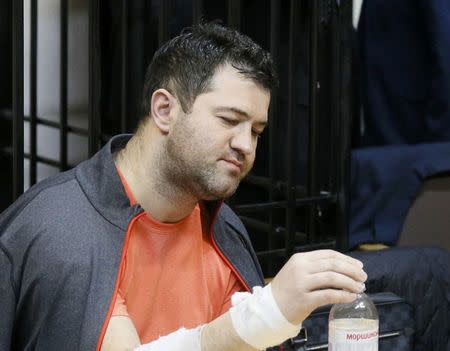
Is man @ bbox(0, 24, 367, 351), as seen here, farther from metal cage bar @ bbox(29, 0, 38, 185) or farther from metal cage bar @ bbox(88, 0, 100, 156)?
metal cage bar @ bbox(29, 0, 38, 185)

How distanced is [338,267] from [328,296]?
47mm

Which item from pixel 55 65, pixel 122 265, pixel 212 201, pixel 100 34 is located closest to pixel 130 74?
pixel 100 34

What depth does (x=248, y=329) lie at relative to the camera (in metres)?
1.59

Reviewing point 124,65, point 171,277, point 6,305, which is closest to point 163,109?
point 171,277

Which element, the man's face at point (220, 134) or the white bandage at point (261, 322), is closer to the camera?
the white bandage at point (261, 322)

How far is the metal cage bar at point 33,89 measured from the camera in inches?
109

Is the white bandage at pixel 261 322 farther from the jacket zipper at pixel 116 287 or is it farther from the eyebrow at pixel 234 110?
the eyebrow at pixel 234 110

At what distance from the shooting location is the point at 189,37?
6.49 ft

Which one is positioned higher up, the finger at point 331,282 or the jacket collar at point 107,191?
the jacket collar at point 107,191

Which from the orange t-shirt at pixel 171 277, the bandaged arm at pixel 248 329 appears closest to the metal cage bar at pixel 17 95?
the orange t-shirt at pixel 171 277

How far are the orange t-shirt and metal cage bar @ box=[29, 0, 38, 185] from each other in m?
0.95

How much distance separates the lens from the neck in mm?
1945

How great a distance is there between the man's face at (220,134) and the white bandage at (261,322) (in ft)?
1.11

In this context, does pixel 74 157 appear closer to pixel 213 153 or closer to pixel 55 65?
pixel 55 65
